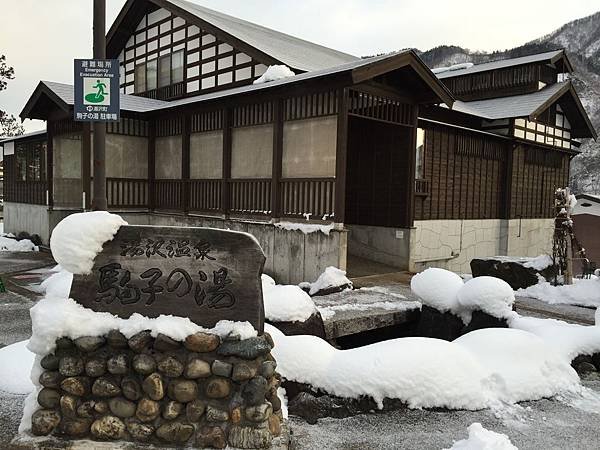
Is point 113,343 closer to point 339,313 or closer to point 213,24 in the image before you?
point 339,313

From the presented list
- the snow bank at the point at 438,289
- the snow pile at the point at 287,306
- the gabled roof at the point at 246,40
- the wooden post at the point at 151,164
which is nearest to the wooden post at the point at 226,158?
the gabled roof at the point at 246,40

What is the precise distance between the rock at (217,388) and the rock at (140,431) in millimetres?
522

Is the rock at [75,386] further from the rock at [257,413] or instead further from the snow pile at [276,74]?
the snow pile at [276,74]

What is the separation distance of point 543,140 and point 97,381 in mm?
17766

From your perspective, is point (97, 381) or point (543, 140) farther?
point (543, 140)

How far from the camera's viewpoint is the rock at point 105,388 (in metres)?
3.80

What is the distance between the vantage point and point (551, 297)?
1009 centimetres

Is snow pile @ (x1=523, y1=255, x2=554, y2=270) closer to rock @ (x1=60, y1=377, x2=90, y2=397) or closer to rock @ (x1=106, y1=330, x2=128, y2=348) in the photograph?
rock @ (x1=106, y1=330, x2=128, y2=348)

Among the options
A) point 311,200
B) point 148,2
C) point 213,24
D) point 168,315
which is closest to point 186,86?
point 213,24

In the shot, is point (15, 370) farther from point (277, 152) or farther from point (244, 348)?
point (277, 152)

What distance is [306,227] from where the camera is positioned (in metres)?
10.3

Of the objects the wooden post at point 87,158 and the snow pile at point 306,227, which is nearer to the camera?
the snow pile at point 306,227

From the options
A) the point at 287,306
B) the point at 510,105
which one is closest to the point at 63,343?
the point at 287,306

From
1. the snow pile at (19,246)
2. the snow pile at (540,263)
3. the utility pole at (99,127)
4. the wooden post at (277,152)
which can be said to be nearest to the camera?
the utility pole at (99,127)
